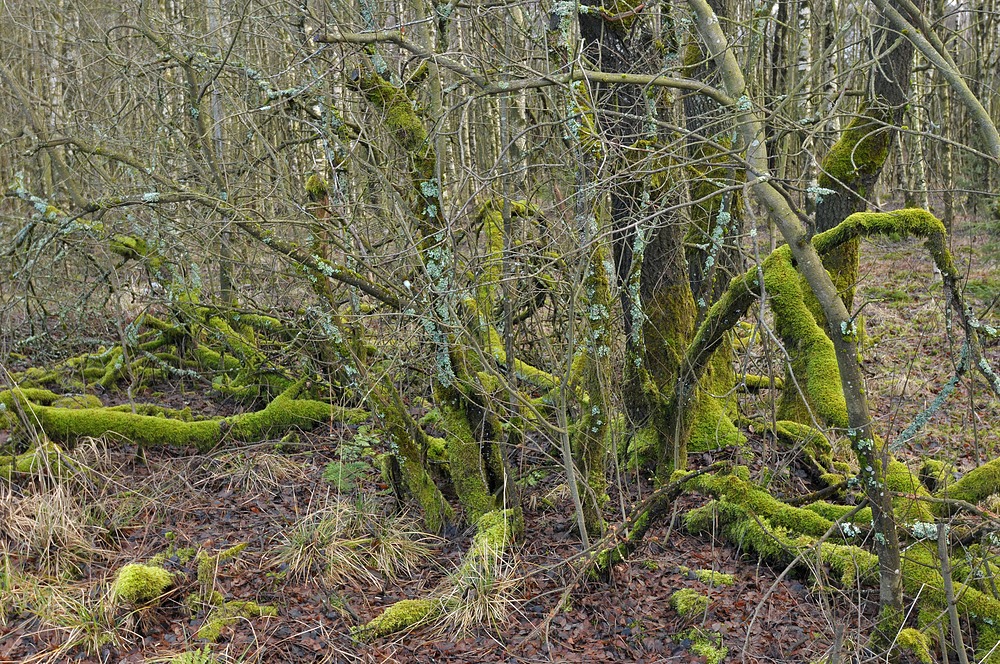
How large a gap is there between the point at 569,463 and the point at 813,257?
1763 mm

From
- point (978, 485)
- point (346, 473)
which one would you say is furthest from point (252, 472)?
point (978, 485)

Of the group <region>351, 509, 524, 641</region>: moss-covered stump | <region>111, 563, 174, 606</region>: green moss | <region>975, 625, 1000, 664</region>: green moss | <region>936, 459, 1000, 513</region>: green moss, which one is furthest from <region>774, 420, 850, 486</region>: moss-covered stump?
<region>111, 563, 174, 606</region>: green moss

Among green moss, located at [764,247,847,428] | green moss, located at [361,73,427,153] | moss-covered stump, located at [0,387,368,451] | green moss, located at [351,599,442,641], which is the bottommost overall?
green moss, located at [351,599,442,641]

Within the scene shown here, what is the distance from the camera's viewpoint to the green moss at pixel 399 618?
4469 millimetres

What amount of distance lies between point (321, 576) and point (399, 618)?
27.8 inches

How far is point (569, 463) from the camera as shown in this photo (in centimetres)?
451

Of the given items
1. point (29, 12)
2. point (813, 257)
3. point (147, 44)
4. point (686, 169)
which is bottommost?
point (813, 257)

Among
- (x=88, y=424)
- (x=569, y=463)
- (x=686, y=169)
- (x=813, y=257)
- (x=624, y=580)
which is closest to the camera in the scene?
(x=813, y=257)

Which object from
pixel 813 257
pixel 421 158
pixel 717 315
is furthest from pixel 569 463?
pixel 421 158

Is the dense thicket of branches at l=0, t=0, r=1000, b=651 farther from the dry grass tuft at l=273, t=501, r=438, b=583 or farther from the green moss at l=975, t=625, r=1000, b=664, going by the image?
the dry grass tuft at l=273, t=501, r=438, b=583

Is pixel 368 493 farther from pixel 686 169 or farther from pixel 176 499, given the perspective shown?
pixel 686 169

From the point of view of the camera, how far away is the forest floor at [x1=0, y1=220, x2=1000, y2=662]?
14.2 ft

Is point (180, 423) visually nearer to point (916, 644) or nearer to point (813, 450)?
point (813, 450)

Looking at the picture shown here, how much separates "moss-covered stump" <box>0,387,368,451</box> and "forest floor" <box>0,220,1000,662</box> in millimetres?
140
